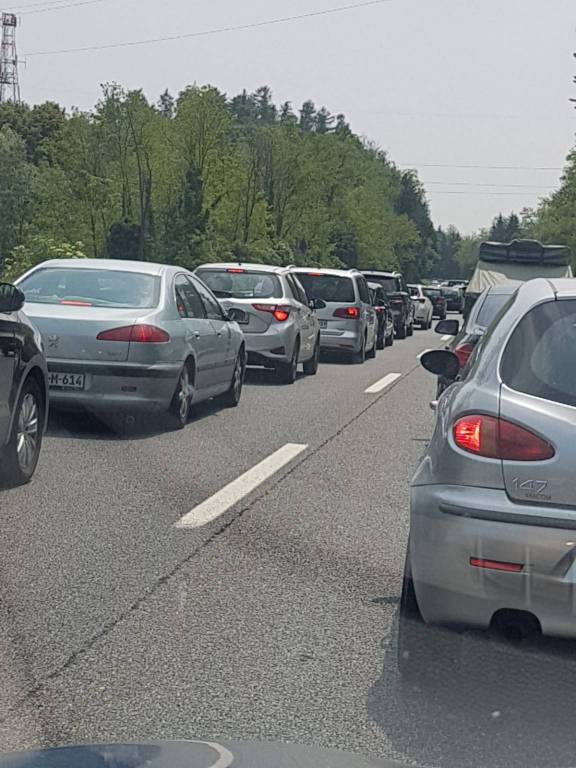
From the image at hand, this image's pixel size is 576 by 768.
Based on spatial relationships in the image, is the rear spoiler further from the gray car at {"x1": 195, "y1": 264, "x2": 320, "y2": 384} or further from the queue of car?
the queue of car

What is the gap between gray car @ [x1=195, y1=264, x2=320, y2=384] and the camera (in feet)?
58.0

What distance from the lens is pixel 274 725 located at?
14.3 feet

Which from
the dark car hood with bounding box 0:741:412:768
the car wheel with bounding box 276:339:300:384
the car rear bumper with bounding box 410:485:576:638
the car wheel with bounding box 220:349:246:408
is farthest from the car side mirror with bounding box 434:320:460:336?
the dark car hood with bounding box 0:741:412:768

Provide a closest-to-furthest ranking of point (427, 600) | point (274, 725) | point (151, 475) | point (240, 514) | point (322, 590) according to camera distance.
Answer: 1. point (274, 725)
2. point (427, 600)
3. point (322, 590)
4. point (240, 514)
5. point (151, 475)

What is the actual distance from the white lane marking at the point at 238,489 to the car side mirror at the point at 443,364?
175 centimetres

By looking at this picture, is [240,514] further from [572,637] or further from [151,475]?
[572,637]

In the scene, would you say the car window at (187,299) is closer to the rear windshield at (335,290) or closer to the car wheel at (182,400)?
the car wheel at (182,400)

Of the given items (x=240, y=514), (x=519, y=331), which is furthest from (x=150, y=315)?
(x=519, y=331)

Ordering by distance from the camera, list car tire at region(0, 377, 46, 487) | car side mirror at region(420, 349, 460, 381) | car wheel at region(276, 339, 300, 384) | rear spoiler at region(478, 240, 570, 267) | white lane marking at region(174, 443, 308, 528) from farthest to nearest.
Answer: rear spoiler at region(478, 240, 570, 267)
car wheel at region(276, 339, 300, 384)
car tire at region(0, 377, 46, 487)
white lane marking at region(174, 443, 308, 528)
car side mirror at region(420, 349, 460, 381)

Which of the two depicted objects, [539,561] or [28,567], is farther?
[28,567]

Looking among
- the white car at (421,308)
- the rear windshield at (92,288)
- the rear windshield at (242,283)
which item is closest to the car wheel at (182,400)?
the rear windshield at (92,288)

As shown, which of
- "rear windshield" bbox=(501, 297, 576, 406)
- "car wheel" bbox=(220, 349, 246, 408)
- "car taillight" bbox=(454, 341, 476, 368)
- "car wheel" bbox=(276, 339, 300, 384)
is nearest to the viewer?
"rear windshield" bbox=(501, 297, 576, 406)

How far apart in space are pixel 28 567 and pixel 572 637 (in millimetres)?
3030

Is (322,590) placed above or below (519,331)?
below
